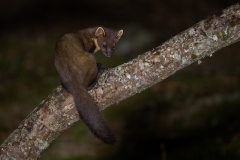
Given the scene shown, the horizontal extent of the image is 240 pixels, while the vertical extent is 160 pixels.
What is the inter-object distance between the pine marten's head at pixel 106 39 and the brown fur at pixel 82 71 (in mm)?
14

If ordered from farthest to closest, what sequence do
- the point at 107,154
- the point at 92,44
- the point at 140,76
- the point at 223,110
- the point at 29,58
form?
the point at 29,58 < the point at 223,110 < the point at 107,154 < the point at 92,44 < the point at 140,76

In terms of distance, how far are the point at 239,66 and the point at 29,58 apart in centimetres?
616

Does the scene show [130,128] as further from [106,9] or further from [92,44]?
[106,9]

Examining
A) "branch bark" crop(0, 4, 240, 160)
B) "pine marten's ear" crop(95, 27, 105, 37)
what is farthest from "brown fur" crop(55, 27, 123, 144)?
"branch bark" crop(0, 4, 240, 160)

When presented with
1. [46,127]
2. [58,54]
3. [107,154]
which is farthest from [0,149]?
[107,154]

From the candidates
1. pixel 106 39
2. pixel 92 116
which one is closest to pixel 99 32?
pixel 106 39

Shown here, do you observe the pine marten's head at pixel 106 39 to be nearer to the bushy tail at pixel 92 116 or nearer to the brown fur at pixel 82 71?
the brown fur at pixel 82 71

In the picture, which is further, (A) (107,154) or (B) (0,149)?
(A) (107,154)

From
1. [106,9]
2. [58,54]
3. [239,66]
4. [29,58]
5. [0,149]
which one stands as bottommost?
[0,149]

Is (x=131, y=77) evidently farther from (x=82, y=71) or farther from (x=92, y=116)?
(x=82, y=71)

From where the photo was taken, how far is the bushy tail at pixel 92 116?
5.02 meters

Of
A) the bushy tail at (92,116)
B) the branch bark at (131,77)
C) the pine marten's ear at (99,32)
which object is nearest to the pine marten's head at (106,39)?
the pine marten's ear at (99,32)

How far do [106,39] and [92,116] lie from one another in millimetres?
1822

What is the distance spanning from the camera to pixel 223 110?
10.2 meters
